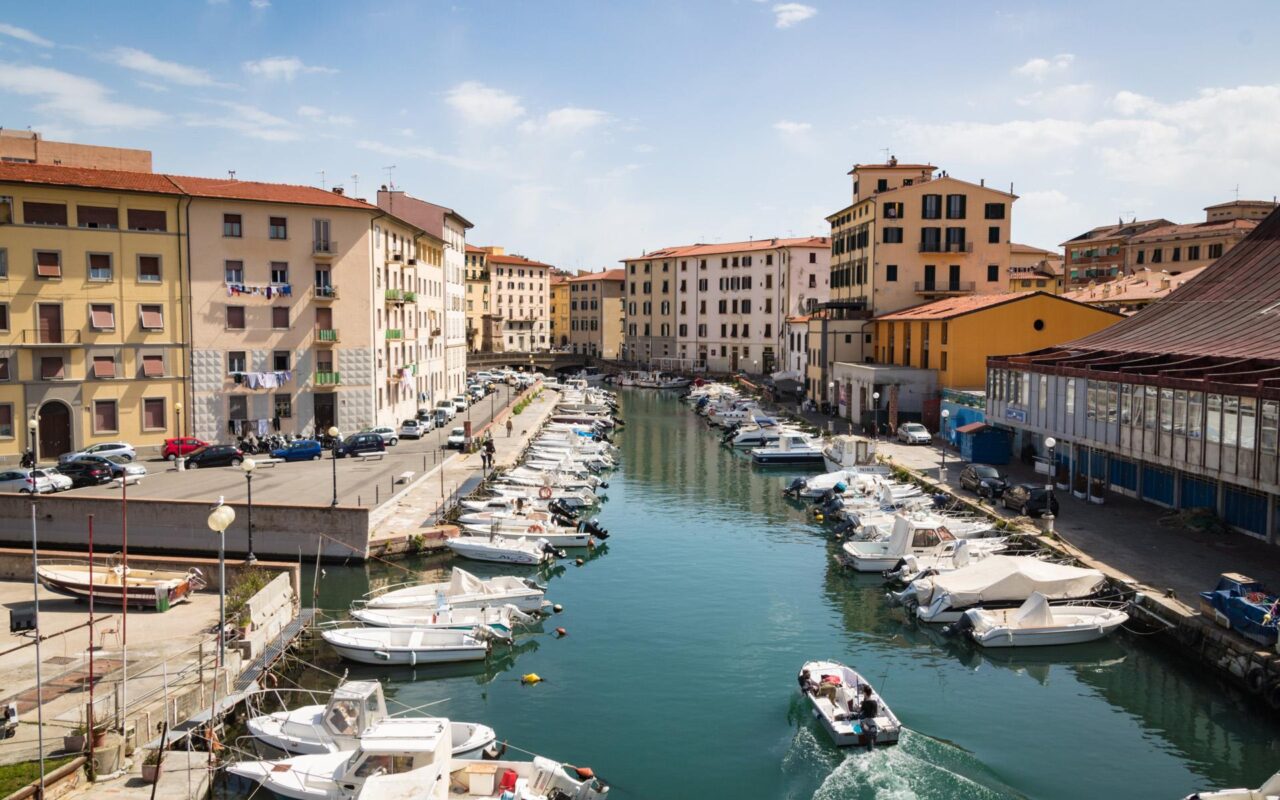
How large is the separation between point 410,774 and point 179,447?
3735 cm

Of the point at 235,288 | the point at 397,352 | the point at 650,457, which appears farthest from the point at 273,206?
the point at 650,457

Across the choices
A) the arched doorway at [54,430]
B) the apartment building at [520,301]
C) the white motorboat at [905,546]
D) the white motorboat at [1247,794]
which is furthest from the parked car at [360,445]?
the apartment building at [520,301]

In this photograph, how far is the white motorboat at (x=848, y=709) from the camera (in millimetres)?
20812

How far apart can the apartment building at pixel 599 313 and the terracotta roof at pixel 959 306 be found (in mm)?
80685

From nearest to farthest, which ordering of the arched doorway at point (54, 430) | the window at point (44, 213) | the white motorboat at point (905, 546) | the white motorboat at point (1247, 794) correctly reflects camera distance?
the white motorboat at point (1247, 794)
the white motorboat at point (905, 546)
the window at point (44, 213)
the arched doorway at point (54, 430)

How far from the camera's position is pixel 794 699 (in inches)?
928

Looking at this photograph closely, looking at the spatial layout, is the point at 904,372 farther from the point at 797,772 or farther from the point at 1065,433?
the point at 797,772

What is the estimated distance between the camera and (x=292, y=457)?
49.3 metres

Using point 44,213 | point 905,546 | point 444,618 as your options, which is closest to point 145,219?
point 44,213

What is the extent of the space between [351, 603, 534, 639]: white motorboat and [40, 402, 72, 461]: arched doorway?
94.5ft

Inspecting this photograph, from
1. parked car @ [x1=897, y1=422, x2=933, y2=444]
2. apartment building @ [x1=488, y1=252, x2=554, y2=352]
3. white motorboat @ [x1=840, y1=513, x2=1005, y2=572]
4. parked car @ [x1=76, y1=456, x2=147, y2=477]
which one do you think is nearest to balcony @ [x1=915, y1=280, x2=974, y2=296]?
parked car @ [x1=897, y1=422, x2=933, y2=444]

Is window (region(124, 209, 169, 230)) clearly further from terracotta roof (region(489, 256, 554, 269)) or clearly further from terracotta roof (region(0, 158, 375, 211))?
terracotta roof (region(489, 256, 554, 269))

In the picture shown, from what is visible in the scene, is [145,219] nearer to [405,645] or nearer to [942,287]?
[405,645]

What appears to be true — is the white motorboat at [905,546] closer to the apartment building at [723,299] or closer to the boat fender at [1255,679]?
the boat fender at [1255,679]
